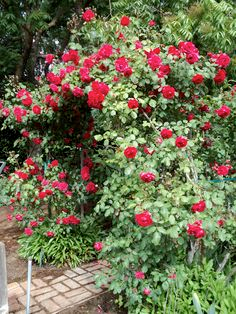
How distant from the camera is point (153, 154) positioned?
199 centimetres

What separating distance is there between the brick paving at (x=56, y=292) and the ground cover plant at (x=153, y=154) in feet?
1.44

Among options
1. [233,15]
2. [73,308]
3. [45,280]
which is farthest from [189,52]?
[45,280]

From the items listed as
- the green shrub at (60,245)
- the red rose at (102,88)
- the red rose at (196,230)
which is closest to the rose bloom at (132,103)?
the red rose at (102,88)

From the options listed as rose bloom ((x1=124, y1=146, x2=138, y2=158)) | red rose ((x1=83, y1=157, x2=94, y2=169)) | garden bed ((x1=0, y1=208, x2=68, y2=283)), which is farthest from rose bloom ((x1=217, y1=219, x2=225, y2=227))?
garden bed ((x1=0, y1=208, x2=68, y2=283))

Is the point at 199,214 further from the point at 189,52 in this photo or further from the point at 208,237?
the point at 189,52

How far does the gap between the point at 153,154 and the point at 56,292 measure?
1.62 m

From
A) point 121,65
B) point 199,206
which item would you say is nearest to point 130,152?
point 199,206

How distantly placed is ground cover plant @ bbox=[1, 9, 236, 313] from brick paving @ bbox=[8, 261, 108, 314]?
17.3 inches

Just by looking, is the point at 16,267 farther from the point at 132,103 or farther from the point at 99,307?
the point at 132,103

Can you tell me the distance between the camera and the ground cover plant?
75.2 inches

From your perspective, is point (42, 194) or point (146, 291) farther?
point (42, 194)

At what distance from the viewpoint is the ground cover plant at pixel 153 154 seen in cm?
191

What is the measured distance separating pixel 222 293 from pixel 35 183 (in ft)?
6.91

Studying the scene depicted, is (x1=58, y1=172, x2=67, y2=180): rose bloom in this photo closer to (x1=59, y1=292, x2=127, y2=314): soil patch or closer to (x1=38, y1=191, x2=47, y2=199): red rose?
(x1=38, y1=191, x2=47, y2=199): red rose
